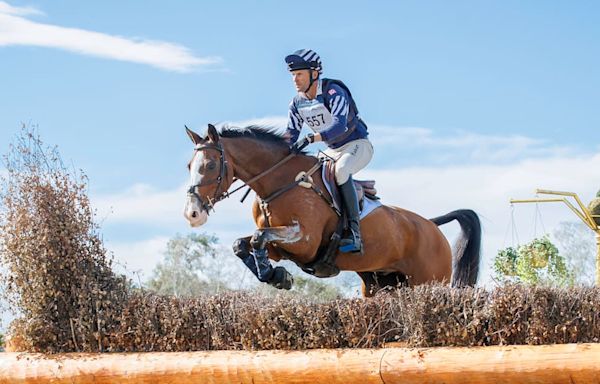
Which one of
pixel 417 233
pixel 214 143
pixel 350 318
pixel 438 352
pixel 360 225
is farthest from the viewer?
pixel 417 233

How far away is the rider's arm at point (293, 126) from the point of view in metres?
8.41

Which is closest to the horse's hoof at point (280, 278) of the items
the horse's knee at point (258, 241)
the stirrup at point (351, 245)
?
the horse's knee at point (258, 241)

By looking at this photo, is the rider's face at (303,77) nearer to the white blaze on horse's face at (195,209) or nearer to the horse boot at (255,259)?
the white blaze on horse's face at (195,209)

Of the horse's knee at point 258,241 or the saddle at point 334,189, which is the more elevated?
the saddle at point 334,189

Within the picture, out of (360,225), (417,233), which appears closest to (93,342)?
(360,225)

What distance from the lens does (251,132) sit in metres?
8.28

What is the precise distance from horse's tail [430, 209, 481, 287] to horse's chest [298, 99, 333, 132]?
7.91 ft

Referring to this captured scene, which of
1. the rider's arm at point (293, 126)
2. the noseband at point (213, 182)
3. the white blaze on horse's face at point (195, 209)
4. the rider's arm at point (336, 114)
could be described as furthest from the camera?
the rider's arm at point (293, 126)

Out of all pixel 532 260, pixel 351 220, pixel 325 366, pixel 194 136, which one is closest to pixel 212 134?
pixel 194 136

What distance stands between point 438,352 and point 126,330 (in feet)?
8.10

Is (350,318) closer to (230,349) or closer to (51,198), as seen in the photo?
(230,349)

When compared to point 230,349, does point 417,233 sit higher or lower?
higher

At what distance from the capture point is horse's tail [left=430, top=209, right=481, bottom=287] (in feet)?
32.7

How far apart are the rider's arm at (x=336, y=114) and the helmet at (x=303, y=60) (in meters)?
0.26
